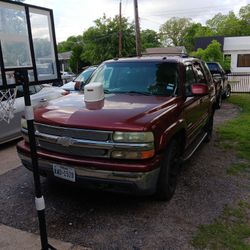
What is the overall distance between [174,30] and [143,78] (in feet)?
258

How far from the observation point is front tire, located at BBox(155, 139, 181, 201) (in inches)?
145

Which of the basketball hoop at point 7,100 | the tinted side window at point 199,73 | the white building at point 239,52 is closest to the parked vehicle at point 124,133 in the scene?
the basketball hoop at point 7,100

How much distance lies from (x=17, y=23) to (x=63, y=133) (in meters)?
1.31

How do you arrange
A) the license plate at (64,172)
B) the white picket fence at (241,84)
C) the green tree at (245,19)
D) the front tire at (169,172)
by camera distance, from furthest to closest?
the green tree at (245,19) → the white picket fence at (241,84) → the front tire at (169,172) → the license plate at (64,172)

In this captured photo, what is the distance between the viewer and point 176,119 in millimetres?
3961

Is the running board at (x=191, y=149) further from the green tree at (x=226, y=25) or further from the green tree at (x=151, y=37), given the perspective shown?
the green tree at (x=151, y=37)

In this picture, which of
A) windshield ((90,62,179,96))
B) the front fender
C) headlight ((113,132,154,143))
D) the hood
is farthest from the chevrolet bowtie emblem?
windshield ((90,62,179,96))

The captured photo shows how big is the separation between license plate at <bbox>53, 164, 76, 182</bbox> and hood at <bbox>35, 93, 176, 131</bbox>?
49 cm

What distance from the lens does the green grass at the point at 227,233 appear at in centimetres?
308

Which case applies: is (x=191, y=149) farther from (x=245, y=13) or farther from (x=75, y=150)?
(x=245, y=13)

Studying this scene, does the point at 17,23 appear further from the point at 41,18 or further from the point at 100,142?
the point at 100,142

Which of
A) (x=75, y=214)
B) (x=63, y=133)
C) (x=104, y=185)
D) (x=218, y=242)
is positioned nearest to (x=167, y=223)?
(x=218, y=242)

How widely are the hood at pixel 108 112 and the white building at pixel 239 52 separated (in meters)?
36.5

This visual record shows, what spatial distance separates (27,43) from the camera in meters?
3.49
